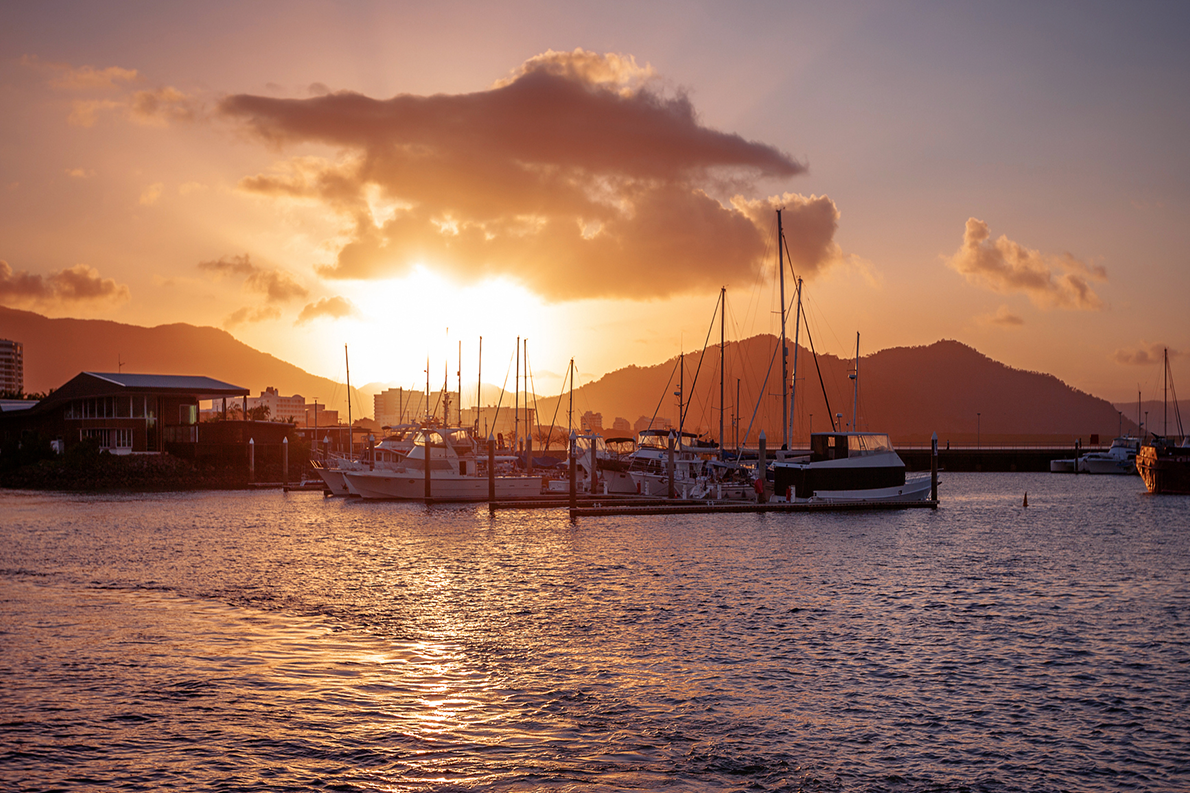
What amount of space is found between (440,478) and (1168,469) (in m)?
59.9

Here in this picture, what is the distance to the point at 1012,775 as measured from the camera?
470 inches

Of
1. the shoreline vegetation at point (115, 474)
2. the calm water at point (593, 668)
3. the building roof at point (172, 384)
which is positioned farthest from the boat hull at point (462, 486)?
the building roof at point (172, 384)

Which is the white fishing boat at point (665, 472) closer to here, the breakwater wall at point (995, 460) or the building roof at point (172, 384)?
the building roof at point (172, 384)

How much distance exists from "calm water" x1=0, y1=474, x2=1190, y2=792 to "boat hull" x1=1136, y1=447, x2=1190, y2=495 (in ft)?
135

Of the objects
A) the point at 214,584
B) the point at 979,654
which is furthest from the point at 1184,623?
the point at 214,584

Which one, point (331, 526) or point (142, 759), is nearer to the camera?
point (142, 759)

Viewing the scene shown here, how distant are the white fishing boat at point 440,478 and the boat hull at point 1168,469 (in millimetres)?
52506

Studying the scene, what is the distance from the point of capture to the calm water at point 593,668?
12.1 metres

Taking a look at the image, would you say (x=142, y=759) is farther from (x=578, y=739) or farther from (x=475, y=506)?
(x=475, y=506)

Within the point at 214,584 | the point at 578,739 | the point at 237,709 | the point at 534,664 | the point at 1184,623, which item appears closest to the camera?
the point at 578,739

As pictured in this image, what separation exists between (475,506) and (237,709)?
4532 centimetres

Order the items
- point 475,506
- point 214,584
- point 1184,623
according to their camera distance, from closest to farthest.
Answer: point 1184,623
point 214,584
point 475,506

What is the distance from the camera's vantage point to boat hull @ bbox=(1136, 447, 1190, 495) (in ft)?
237

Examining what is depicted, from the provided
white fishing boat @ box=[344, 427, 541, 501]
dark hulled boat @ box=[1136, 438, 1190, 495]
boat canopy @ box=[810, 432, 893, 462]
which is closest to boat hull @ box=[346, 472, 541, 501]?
white fishing boat @ box=[344, 427, 541, 501]
